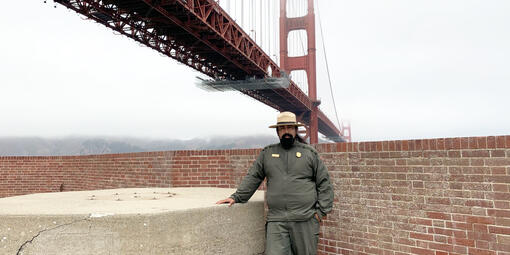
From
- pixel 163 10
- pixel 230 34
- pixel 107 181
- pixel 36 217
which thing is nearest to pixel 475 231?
pixel 36 217

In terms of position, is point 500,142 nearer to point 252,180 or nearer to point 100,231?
point 252,180

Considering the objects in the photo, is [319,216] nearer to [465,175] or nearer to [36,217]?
[465,175]

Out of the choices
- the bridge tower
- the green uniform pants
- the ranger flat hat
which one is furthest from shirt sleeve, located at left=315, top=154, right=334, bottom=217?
the bridge tower

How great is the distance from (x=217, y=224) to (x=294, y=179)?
754mm

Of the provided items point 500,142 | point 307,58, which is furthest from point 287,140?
point 307,58

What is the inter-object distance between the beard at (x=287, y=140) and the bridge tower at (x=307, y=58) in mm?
28664

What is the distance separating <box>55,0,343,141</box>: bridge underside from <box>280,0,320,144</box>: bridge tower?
9.68 meters

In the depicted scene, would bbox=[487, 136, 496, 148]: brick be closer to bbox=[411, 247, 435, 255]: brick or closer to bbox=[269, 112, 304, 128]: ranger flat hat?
bbox=[411, 247, 435, 255]: brick

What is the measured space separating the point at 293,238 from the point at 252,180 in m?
0.58

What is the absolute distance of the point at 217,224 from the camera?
8.89 ft

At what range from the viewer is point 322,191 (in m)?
2.49

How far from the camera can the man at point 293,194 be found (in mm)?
2412

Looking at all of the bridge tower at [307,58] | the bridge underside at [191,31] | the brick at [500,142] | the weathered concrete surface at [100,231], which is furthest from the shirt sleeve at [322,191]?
the bridge tower at [307,58]

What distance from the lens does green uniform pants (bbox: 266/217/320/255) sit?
2.40 m
